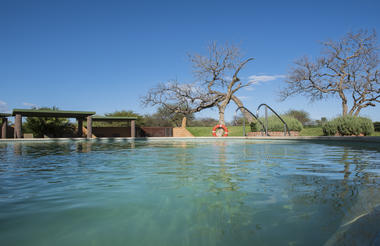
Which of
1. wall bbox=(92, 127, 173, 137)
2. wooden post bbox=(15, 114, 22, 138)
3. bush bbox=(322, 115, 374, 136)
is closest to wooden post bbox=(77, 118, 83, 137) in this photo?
wall bbox=(92, 127, 173, 137)

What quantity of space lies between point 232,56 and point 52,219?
26.2 meters

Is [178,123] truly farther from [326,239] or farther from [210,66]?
[326,239]

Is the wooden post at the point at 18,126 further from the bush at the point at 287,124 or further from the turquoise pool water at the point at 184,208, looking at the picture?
the bush at the point at 287,124

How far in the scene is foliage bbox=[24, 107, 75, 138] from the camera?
24.2m

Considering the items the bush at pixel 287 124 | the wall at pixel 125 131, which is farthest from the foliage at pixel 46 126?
the bush at pixel 287 124

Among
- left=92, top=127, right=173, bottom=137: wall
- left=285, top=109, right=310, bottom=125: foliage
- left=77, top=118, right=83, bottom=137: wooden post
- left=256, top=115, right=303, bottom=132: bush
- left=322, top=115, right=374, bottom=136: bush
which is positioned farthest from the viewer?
left=285, top=109, right=310, bottom=125: foliage

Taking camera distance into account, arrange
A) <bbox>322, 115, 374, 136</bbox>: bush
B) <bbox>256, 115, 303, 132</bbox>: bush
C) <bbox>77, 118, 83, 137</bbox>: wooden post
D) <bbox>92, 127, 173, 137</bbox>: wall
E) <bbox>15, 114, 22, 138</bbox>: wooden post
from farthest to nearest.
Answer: <bbox>92, 127, 173, 137</bbox>: wall, <bbox>77, 118, 83, 137</bbox>: wooden post, <bbox>256, 115, 303, 132</bbox>: bush, <bbox>15, 114, 22, 138</bbox>: wooden post, <bbox>322, 115, 374, 136</bbox>: bush

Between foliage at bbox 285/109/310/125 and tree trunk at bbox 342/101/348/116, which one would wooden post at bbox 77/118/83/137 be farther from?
foliage at bbox 285/109/310/125

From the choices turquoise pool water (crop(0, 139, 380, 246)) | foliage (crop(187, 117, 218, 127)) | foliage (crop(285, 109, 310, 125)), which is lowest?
turquoise pool water (crop(0, 139, 380, 246))

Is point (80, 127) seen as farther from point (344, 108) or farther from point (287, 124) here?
point (344, 108)

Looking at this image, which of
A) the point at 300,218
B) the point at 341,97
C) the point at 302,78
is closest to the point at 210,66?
the point at 302,78

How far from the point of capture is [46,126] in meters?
24.6

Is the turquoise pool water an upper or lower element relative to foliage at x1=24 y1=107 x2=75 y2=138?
lower

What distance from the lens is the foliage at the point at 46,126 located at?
24.2 metres
